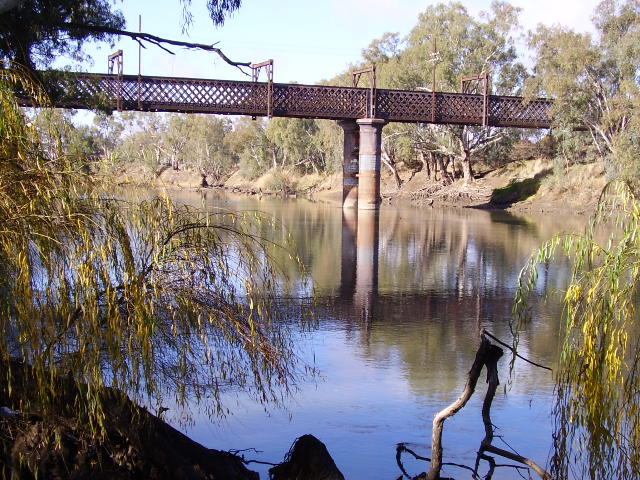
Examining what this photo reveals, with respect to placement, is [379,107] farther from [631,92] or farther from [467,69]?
[467,69]

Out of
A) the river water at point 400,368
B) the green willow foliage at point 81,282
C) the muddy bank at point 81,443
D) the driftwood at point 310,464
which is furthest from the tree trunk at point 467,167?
the muddy bank at point 81,443

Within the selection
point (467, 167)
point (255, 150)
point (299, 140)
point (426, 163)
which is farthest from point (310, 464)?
point (255, 150)

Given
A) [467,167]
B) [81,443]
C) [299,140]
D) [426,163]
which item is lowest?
[81,443]

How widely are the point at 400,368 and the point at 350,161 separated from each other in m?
32.6

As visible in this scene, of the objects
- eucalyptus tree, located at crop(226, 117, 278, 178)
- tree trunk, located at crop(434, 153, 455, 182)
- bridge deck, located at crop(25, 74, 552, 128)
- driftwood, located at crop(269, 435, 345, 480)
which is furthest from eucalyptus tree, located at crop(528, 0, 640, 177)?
eucalyptus tree, located at crop(226, 117, 278, 178)

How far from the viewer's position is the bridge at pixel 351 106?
119 ft

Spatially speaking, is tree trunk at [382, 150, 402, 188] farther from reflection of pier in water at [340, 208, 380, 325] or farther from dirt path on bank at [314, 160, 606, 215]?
reflection of pier in water at [340, 208, 380, 325]

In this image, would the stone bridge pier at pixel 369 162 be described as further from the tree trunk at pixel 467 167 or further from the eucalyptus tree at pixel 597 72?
the tree trunk at pixel 467 167

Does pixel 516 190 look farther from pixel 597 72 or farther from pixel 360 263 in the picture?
pixel 360 263

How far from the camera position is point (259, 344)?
6.21 metres

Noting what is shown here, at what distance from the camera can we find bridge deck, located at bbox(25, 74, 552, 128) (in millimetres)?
35969

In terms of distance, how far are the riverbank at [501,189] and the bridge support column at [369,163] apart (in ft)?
32.3

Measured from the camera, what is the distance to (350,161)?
139 ft

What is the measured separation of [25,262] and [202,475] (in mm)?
1879
